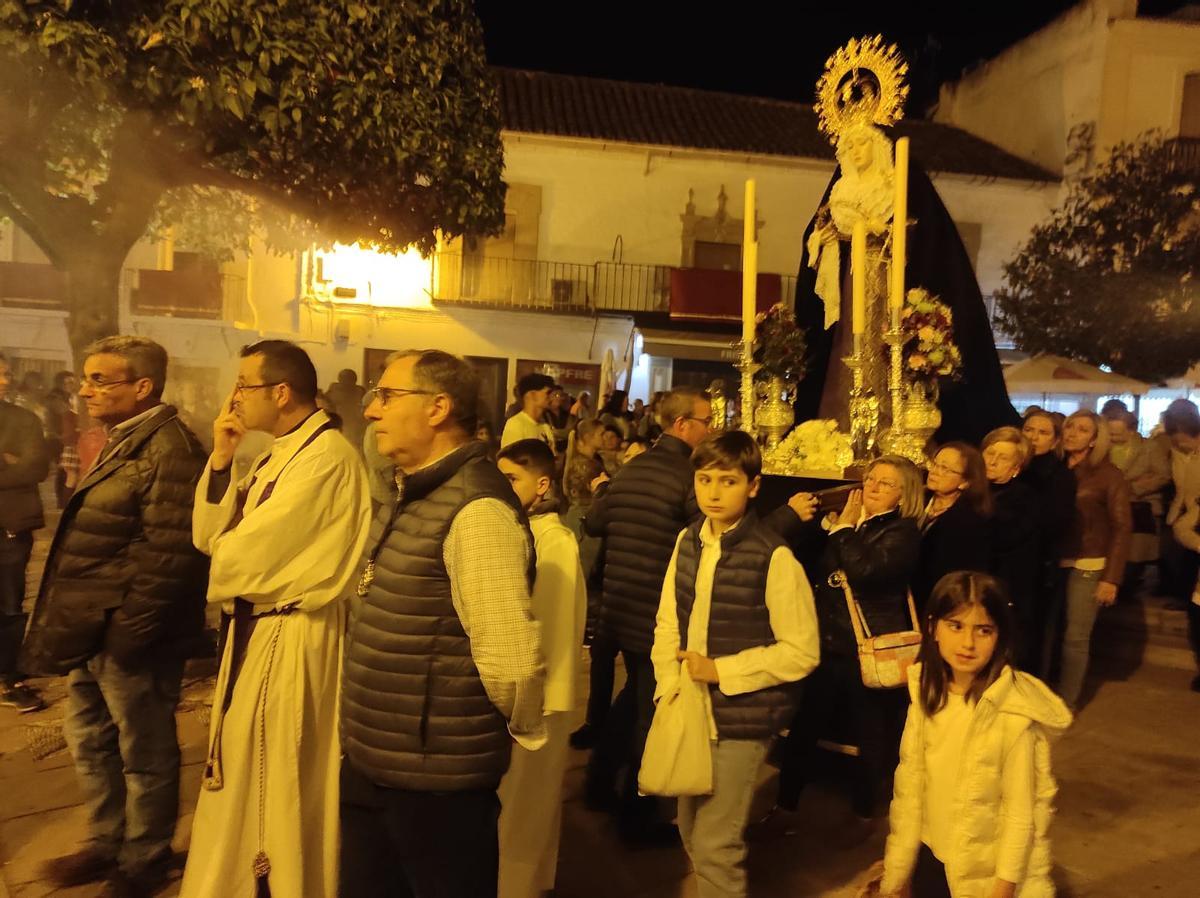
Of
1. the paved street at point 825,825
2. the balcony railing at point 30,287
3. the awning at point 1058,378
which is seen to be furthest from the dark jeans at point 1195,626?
the balcony railing at point 30,287

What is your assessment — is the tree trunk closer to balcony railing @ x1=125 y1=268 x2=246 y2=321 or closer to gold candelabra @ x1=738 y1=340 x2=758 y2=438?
gold candelabra @ x1=738 y1=340 x2=758 y2=438

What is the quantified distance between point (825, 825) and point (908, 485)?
62.5 inches

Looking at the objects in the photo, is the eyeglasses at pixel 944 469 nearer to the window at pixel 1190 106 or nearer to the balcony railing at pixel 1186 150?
the balcony railing at pixel 1186 150

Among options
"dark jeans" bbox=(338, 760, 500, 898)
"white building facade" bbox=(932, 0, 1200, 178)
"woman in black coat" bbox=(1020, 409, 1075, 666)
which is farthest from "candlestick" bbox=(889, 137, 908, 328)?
"white building facade" bbox=(932, 0, 1200, 178)

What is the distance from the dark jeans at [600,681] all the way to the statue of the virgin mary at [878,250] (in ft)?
5.99

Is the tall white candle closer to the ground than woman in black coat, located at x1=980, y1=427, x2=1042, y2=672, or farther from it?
farther from it

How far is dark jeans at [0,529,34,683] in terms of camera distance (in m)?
5.09

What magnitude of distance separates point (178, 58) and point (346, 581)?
4233mm

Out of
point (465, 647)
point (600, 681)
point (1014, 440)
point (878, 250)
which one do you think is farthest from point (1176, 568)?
point (465, 647)

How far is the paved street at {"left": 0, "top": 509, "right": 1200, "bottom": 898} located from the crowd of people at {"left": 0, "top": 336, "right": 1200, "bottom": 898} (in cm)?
17

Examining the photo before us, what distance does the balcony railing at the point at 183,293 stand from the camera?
17.6 meters

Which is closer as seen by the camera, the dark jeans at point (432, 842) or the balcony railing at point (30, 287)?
the dark jeans at point (432, 842)

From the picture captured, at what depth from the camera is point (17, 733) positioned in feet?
15.1

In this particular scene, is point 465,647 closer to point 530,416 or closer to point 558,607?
point 558,607
